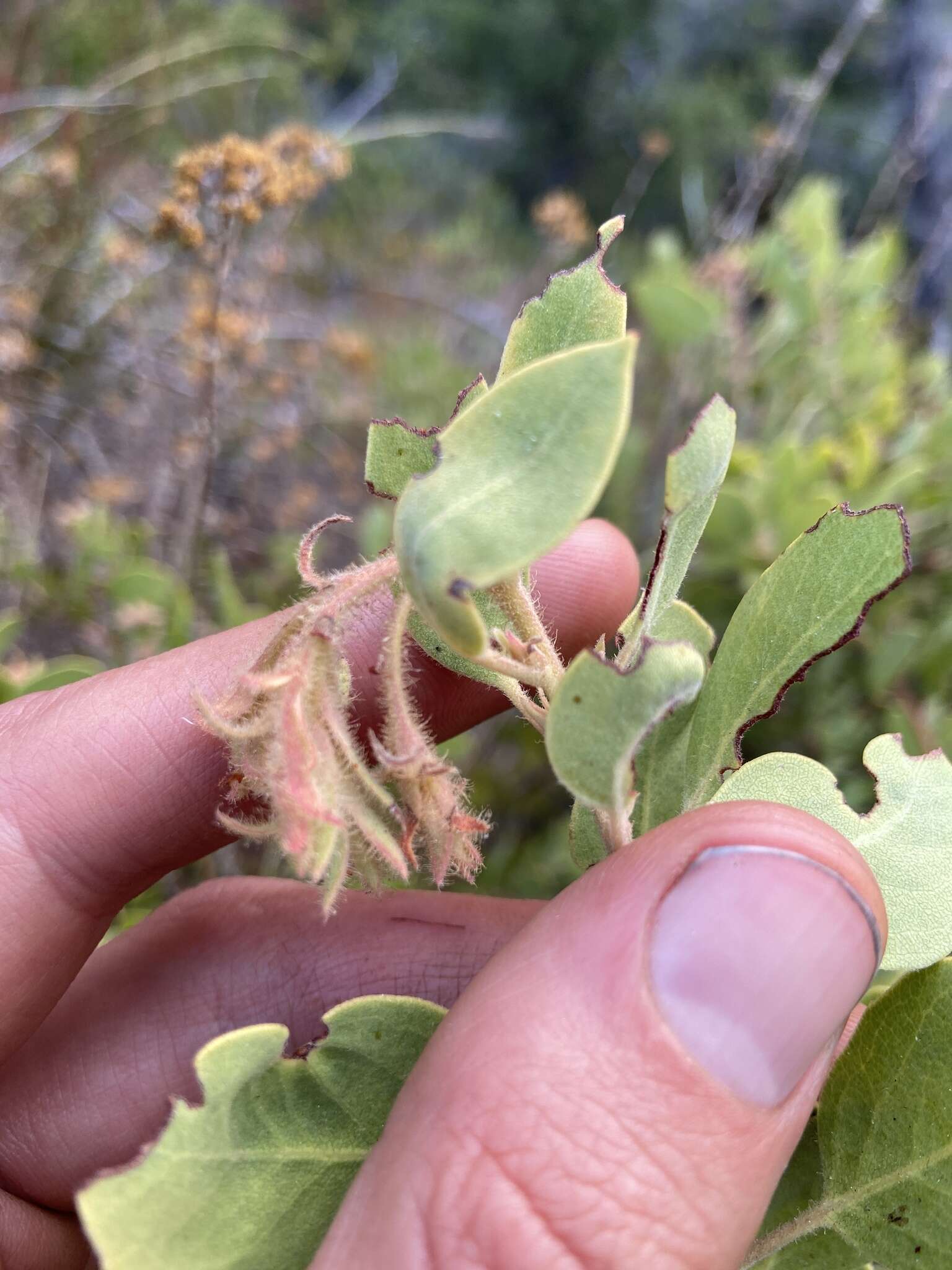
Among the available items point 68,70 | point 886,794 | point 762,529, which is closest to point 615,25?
point 68,70

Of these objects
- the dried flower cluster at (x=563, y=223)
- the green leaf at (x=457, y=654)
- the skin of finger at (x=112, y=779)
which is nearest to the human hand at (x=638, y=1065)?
the green leaf at (x=457, y=654)

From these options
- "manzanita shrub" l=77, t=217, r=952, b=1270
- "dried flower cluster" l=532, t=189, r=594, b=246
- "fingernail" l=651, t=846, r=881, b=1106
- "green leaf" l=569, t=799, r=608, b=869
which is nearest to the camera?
"manzanita shrub" l=77, t=217, r=952, b=1270

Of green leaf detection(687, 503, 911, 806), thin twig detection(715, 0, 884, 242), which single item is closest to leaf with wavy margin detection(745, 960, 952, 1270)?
green leaf detection(687, 503, 911, 806)

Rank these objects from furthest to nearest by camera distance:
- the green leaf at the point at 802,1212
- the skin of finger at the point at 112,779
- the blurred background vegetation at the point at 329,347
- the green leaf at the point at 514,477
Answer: the blurred background vegetation at the point at 329,347
the skin of finger at the point at 112,779
the green leaf at the point at 802,1212
the green leaf at the point at 514,477

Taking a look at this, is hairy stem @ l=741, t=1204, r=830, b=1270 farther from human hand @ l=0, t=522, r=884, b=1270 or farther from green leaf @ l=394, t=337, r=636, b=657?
green leaf @ l=394, t=337, r=636, b=657

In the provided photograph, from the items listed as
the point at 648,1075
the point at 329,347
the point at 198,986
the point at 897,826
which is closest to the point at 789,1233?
the point at 648,1075

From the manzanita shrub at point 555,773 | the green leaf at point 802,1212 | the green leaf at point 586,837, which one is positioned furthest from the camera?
the green leaf at point 586,837

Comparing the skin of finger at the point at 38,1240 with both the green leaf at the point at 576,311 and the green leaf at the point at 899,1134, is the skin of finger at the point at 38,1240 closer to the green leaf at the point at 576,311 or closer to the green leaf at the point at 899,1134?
the green leaf at the point at 899,1134
